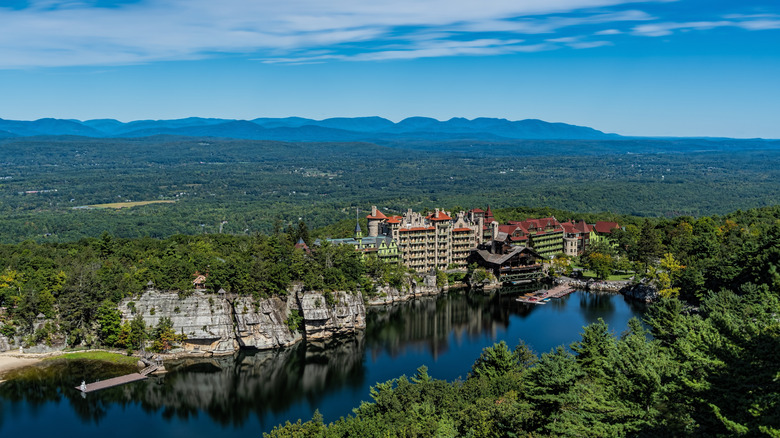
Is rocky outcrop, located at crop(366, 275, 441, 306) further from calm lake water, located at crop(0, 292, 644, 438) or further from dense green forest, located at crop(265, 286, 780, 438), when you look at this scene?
dense green forest, located at crop(265, 286, 780, 438)

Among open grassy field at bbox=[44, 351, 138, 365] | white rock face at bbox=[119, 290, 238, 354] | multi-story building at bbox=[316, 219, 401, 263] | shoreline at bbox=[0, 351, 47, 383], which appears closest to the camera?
shoreline at bbox=[0, 351, 47, 383]

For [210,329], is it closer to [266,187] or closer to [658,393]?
[658,393]

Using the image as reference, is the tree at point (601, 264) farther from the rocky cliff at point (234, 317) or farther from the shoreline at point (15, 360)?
the shoreline at point (15, 360)

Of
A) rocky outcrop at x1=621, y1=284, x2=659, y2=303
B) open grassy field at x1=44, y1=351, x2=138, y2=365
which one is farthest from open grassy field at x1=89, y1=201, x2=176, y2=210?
rocky outcrop at x1=621, y1=284, x2=659, y2=303

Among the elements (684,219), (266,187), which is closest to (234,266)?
(684,219)

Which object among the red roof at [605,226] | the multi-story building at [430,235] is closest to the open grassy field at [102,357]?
the multi-story building at [430,235]

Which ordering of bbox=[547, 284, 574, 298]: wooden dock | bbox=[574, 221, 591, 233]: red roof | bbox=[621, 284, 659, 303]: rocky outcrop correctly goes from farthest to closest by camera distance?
1. bbox=[574, 221, 591, 233]: red roof
2. bbox=[547, 284, 574, 298]: wooden dock
3. bbox=[621, 284, 659, 303]: rocky outcrop
